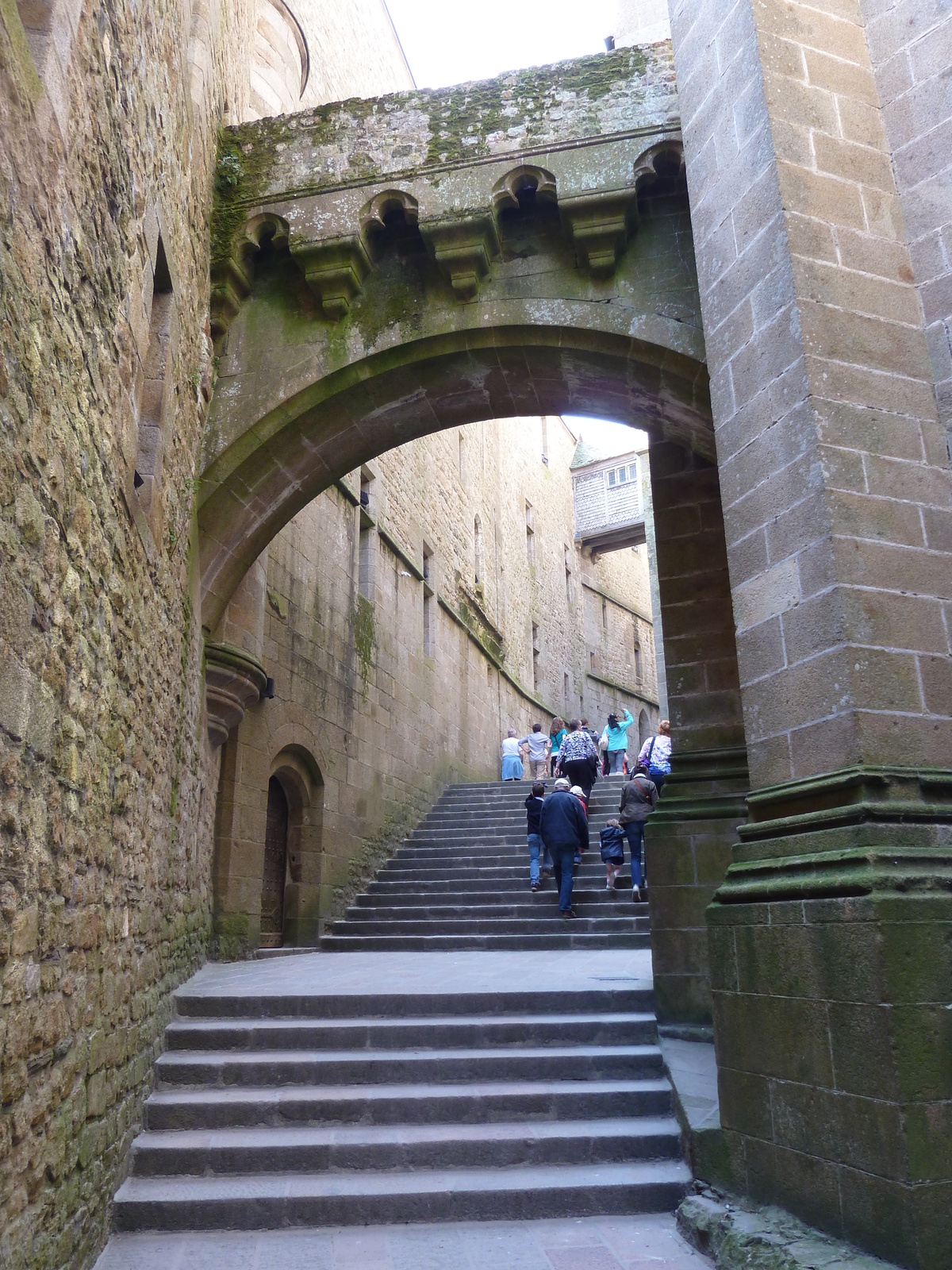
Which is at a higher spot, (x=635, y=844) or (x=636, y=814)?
(x=636, y=814)

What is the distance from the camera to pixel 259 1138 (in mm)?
3885

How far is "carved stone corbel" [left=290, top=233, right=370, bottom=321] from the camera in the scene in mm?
5664

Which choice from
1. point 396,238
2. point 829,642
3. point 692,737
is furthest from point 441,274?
point 829,642

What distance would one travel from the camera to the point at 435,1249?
10.5ft

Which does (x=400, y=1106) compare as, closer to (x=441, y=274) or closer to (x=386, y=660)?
(x=441, y=274)

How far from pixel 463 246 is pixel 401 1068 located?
4.52 metres

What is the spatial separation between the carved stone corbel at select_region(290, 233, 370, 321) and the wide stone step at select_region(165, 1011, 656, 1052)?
163 inches

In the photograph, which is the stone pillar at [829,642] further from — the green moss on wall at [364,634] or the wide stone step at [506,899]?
the green moss on wall at [364,634]

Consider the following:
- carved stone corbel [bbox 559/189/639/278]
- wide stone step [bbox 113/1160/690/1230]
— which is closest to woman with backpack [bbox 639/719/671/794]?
carved stone corbel [bbox 559/189/639/278]

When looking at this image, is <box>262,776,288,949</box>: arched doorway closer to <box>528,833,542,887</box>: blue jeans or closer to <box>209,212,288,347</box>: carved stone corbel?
<box>528,833,542,887</box>: blue jeans

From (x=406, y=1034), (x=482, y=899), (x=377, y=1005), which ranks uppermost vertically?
(x=482, y=899)

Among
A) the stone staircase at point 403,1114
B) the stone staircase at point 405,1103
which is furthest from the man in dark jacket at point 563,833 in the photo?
the stone staircase at point 403,1114

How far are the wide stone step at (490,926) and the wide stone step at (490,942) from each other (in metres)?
0.08

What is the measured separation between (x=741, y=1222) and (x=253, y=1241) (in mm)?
1698
